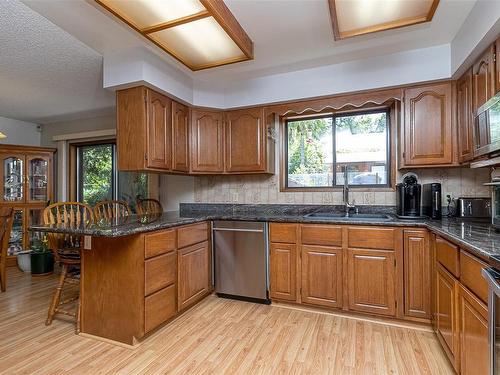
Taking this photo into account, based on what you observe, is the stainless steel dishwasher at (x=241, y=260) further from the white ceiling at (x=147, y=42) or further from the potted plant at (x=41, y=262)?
the potted plant at (x=41, y=262)

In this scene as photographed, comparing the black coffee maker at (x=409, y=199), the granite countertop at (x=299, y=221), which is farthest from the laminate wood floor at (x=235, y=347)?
the black coffee maker at (x=409, y=199)

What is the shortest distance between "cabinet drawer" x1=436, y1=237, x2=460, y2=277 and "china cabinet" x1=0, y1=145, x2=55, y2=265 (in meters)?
5.20

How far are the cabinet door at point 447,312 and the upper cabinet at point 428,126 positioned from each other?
105 centimetres

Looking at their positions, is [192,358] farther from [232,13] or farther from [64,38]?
[64,38]

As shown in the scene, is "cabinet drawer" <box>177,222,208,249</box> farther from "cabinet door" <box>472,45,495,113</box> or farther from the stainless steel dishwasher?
"cabinet door" <box>472,45,495,113</box>

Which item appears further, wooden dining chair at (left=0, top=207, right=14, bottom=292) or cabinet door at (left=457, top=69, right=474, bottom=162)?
wooden dining chair at (left=0, top=207, right=14, bottom=292)

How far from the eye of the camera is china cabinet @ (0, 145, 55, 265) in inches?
162

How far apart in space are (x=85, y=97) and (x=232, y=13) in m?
2.69

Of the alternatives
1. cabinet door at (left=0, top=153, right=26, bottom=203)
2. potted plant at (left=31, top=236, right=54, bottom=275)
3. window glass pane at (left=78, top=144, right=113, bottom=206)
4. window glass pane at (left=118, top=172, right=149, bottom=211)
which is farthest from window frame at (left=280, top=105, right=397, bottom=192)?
cabinet door at (left=0, top=153, right=26, bottom=203)

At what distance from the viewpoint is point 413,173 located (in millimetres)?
2732

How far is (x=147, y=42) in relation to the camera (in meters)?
2.23

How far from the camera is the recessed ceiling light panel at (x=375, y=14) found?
1.66 meters

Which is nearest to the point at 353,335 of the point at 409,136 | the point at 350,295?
the point at 350,295

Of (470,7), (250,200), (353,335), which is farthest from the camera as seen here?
(250,200)
